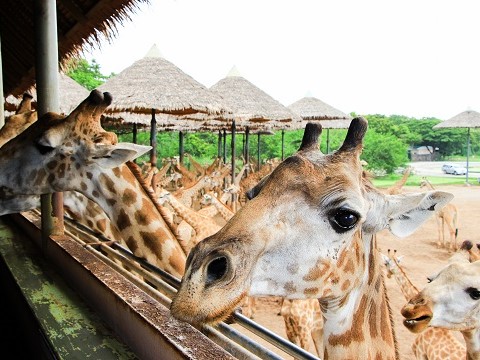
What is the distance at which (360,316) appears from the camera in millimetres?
2078

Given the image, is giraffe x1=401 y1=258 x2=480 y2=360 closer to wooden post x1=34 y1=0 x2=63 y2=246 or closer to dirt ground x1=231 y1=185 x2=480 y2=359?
dirt ground x1=231 y1=185 x2=480 y2=359

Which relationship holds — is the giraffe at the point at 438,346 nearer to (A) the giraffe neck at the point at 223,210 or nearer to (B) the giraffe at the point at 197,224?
(B) the giraffe at the point at 197,224

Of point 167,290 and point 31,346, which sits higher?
point 167,290

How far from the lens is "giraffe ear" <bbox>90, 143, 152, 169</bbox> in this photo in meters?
3.10

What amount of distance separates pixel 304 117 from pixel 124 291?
46.6 feet

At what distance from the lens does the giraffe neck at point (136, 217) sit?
11.2 feet

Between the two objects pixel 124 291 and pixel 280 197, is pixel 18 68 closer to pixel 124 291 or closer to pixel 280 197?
pixel 124 291

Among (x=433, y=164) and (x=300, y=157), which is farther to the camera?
(x=433, y=164)

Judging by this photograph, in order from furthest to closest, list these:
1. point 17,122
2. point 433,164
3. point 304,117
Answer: point 433,164, point 304,117, point 17,122

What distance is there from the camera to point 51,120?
3197 millimetres

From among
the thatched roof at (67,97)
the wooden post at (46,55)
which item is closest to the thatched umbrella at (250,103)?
the thatched roof at (67,97)

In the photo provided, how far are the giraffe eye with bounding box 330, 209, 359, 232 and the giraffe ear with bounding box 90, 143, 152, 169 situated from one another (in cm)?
171

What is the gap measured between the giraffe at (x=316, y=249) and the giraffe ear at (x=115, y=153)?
1.30m

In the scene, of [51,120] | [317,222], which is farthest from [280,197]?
[51,120]
